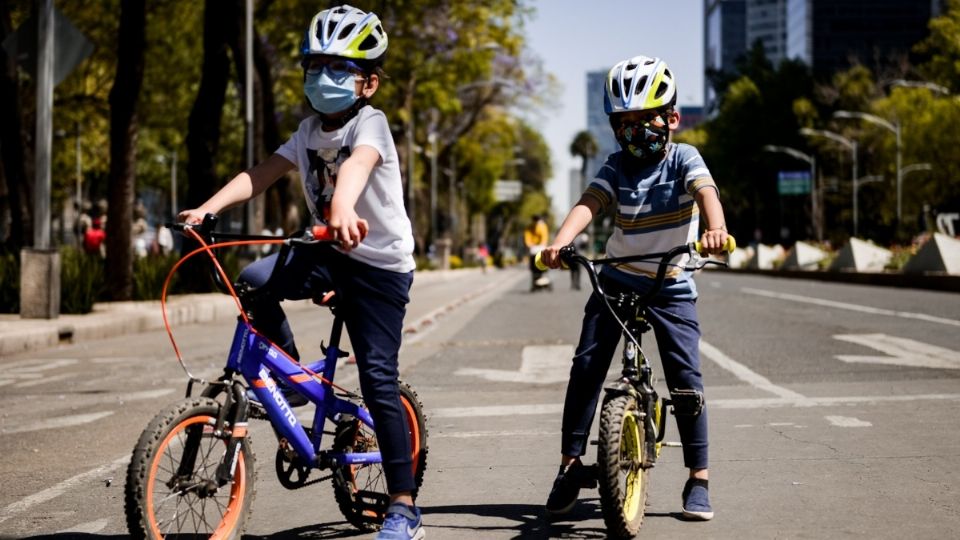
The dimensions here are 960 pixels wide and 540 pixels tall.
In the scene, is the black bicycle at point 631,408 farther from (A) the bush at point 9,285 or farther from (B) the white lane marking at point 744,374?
(A) the bush at point 9,285

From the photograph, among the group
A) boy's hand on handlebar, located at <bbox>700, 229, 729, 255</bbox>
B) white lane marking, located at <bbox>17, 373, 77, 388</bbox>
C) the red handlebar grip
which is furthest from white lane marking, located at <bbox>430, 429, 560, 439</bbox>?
white lane marking, located at <bbox>17, 373, 77, 388</bbox>

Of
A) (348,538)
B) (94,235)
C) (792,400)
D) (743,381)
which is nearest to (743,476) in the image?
(348,538)

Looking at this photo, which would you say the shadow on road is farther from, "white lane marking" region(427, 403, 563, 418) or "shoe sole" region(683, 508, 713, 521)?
"white lane marking" region(427, 403, 563, 418)

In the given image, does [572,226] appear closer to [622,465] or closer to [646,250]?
[646,250]

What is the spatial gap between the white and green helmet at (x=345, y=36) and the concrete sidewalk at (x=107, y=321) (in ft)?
34.4

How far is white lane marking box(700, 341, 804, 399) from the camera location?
967 centimetres

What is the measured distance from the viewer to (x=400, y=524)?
15.0 feet

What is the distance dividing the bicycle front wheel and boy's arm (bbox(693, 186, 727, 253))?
648mm

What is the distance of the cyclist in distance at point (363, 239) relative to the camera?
4520 mm

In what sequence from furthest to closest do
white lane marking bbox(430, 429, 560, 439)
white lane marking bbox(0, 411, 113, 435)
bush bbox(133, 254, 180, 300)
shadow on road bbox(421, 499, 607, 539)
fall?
bush bbox(133, 254, 180, 300)
white lane marking bbox(0, 411, 113, 435)
white lane marking bbox(430, 429, 560, 439)
shadow on road bbox(421, 499, 607, 539)

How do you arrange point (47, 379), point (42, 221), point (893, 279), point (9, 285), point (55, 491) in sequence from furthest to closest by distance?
1. point (893, 279)
2. point (9, 285)
3. point (42, 221)
4. point (47, 379)
5. point (55, 491)

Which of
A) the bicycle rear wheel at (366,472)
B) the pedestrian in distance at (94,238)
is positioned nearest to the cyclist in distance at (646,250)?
the bicycle rear wheel at (366,472)

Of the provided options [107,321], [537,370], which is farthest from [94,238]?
[537,370]

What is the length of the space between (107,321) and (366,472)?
1264cm
